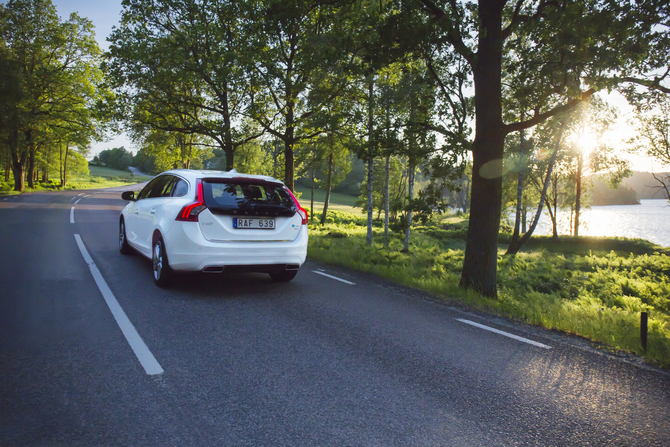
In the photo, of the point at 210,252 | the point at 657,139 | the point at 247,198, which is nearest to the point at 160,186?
the point at 247,198

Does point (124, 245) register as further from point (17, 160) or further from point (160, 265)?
point (17, 160)

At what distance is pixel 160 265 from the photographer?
627 centimetres

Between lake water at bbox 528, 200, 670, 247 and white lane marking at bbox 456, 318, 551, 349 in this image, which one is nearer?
white lane marking at bbox 456, 318, 551, 349

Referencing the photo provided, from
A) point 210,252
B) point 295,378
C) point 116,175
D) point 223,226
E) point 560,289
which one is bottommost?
point 560,289

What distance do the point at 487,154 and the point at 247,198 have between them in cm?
457

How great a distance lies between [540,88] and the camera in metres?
8.00

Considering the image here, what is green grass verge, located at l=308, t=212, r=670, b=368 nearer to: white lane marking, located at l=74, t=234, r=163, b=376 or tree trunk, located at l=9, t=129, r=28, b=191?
white lane marking, located at l=74, t=234, r=163, b=376

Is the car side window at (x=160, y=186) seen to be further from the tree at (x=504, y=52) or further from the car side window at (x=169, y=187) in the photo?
the tree at (x=504, y=52)

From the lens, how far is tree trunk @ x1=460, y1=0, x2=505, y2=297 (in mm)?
7582

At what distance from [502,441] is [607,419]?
99 centimetres

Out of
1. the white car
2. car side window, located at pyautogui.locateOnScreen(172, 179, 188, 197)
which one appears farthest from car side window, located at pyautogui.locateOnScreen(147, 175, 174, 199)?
car side window, located at pyautogui.locateOnScreen(172, 179, 188, 197)

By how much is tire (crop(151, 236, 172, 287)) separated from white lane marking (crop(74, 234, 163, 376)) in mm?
690

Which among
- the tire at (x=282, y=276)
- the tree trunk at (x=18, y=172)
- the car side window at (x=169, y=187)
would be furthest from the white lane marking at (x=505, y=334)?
the tree trunk at (x=18, y=172)

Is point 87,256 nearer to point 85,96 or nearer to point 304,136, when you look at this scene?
point 304,136
